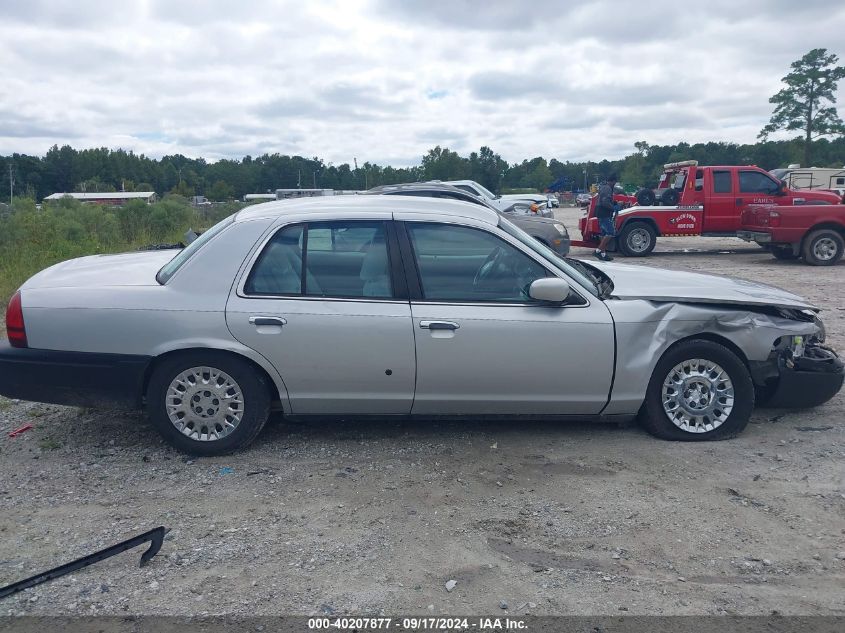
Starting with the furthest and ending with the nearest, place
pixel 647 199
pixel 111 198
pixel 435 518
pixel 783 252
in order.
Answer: pixel 111 198
pixel 647 199
pixel 783 252
pixel 435 518

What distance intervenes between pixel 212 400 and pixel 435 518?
1701 mm

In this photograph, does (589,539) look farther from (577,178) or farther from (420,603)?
(577,178)

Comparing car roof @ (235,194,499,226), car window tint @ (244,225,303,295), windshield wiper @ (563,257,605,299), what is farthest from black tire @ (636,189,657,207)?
car window tint @ (244,225,303,295)

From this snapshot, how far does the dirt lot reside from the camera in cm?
354

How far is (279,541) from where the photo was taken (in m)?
4.02

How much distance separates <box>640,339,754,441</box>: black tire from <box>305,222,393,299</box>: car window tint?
1875 mm

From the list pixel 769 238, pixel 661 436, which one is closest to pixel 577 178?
pixel 769 238

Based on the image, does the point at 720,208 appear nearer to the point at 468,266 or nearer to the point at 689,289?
the point at 689,289

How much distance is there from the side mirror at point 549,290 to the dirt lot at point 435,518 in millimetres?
1019

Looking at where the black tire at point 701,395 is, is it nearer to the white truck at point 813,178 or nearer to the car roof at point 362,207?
the car roof at point 362,207

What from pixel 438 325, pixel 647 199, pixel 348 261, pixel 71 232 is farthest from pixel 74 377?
pixel 647 199

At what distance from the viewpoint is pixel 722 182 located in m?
17.7

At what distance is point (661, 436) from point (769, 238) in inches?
471

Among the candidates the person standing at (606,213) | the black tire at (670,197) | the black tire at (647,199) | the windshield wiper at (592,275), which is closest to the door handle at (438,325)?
the windshield wiper at (592,275)
